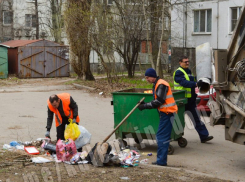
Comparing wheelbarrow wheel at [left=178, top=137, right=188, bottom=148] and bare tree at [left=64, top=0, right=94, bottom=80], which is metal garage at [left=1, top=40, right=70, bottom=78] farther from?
wheelbarrow wheel at [left=178, top=137, right=188, bottom=148]

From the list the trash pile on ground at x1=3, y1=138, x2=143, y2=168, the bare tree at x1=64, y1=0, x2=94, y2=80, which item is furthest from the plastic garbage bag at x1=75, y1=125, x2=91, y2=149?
the bare tree at x1=64, y1=0, x2=94, y2=80

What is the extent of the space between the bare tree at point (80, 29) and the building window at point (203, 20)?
782 centimetres

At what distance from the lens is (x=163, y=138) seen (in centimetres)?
714

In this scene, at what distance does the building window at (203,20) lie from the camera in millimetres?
26766

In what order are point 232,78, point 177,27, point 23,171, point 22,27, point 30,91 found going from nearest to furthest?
point 23,171 < point 232,78 < point 30,91 < point 177,27 < point 22,27

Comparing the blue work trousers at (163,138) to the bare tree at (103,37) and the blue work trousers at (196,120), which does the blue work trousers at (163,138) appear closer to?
the blue work trousers at (196,120)

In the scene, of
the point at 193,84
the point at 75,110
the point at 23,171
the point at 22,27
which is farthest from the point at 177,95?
the point at 22,27

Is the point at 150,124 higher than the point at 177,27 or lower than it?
lower

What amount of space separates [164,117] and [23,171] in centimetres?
233

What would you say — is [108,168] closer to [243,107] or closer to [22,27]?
[243,107]

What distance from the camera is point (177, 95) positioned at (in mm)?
8383

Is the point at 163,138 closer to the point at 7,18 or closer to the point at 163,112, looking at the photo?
the point at 163,112

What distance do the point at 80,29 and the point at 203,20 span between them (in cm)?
928

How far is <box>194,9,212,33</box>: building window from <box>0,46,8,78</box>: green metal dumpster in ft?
38.0
